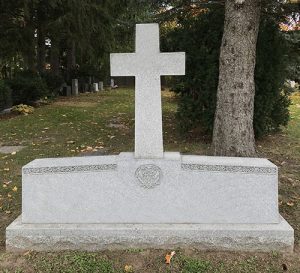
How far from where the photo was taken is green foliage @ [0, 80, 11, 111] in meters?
14.9

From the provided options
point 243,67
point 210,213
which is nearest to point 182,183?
point 210,213

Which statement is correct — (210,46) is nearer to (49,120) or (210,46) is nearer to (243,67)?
(243,67)

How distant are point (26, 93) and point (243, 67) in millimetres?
12160

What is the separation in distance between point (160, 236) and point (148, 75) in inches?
61.7

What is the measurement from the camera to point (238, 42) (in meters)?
6.54

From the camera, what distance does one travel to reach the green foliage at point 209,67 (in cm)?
862

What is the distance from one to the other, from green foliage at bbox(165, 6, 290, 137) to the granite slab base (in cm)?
480

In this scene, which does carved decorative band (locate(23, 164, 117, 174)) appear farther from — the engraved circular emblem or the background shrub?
the background shrub

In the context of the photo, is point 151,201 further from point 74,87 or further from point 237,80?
point 74,87

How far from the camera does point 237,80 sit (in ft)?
21.9

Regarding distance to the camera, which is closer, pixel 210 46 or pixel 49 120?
pixel 210 46

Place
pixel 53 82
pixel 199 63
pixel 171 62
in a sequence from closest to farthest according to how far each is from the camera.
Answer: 1. pixel 171 62
2. pixel 199 63
3. pixel 53 82

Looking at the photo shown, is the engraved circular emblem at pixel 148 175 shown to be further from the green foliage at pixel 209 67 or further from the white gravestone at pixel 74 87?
the white gravestone at pixel 74 87

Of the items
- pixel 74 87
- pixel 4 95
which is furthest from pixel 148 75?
pixel 74 87
